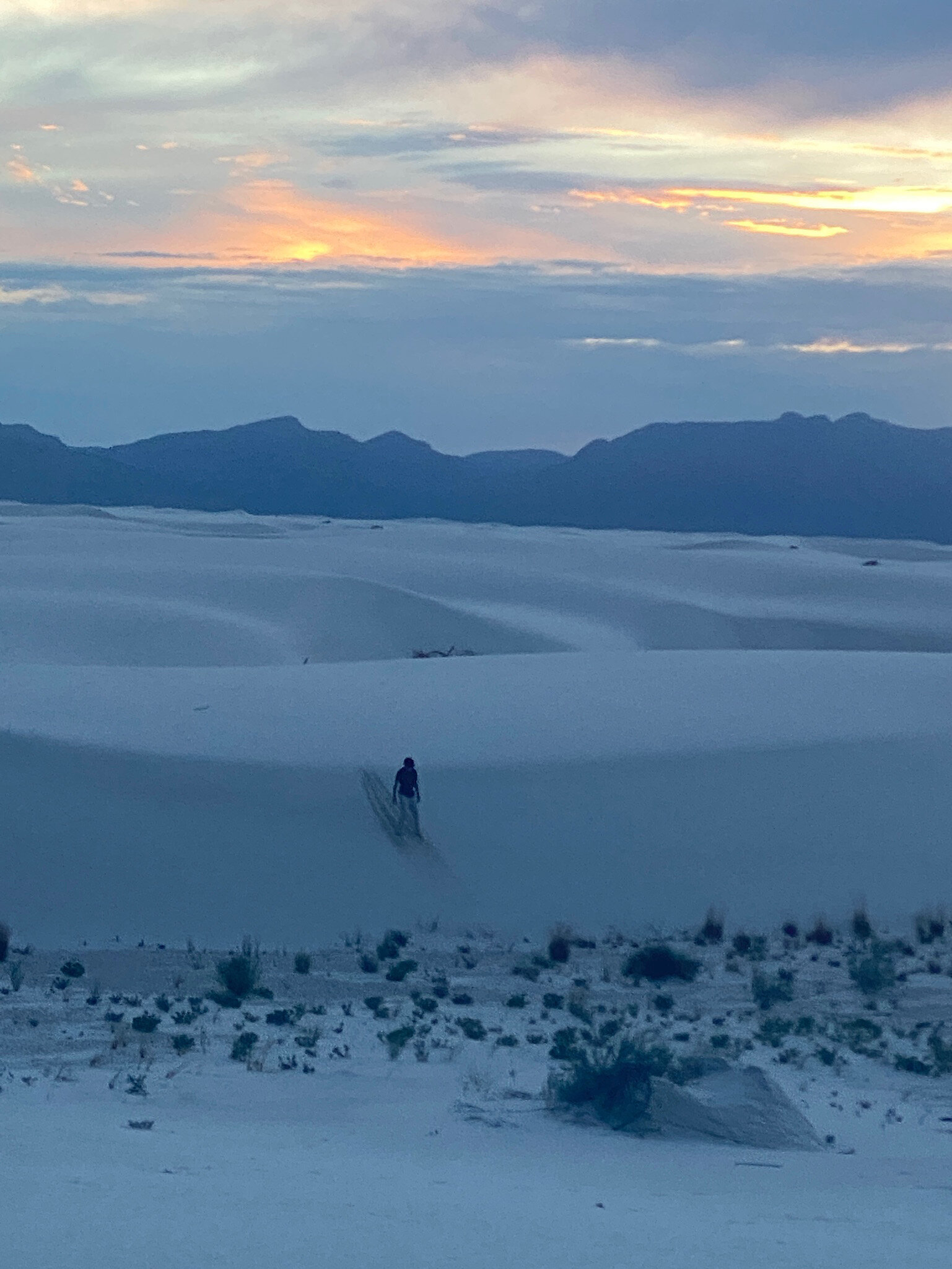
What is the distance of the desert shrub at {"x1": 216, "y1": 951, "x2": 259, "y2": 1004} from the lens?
35.8 feet

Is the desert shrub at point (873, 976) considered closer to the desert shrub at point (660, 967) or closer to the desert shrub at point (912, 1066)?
the desert shrub at point (660, 967)

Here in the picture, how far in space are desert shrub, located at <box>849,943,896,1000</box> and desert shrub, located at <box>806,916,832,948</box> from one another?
4.45ft

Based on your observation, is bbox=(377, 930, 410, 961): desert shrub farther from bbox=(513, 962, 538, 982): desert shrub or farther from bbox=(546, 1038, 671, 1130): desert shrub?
bbox=(546, 1038, 671, 1130): desert shrub

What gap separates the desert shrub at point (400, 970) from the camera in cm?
1181

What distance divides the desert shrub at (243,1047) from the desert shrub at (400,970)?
254cm

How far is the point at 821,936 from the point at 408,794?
4131mm

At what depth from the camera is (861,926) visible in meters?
14.2

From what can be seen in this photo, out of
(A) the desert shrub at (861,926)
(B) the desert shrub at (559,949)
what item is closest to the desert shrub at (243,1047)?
(B) the desert shrub at (559,949)

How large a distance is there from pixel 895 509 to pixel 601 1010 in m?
129

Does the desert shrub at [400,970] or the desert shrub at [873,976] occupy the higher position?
the desert shrub at [873,976]

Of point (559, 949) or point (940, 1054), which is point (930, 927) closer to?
point (559, 949)

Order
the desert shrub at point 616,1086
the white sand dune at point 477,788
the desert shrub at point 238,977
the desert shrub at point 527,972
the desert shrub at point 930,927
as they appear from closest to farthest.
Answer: the desert shrub at point 616,1086 → the desert shrub at point 238,977 → the desert shrub at point 527,972 → the desert shrub at point 930,927 → the white sand dune at point 477,788

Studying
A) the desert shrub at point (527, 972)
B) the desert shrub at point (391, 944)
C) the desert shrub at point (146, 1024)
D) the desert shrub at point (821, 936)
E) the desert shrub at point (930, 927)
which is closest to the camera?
the desert shrub at point (146, 1024)

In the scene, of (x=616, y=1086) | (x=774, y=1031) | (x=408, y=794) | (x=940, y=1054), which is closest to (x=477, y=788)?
(x=408, y=794)
